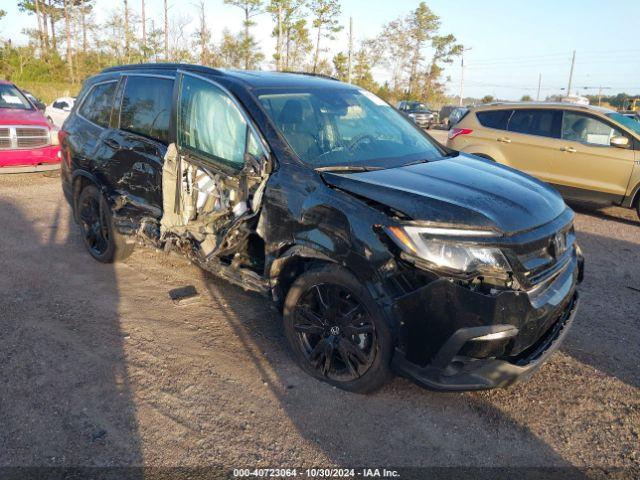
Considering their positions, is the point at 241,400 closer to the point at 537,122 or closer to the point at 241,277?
the point at 241,277

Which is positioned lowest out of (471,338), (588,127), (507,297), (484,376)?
(484,376)

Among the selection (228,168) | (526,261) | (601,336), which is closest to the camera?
(526,261)

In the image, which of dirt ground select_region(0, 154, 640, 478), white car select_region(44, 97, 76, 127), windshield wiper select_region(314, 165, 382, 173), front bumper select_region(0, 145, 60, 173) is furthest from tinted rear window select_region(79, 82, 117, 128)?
white car select_region(44, 97, 76, 127)

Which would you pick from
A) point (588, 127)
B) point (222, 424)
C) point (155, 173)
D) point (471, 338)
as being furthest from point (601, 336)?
point (588, 127)

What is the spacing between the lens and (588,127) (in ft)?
26.4

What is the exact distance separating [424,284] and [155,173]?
2.69 meters

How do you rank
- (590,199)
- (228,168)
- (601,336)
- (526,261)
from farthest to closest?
(590,199) < (601,336) < (228,168) < (526,261)

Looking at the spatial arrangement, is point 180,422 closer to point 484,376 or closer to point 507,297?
point 484,376

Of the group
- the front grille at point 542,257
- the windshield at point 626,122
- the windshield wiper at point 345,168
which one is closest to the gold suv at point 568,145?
the windshield at point 626,122

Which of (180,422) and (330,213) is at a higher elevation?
(330,213)

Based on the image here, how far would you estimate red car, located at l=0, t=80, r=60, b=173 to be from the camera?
9516 mm

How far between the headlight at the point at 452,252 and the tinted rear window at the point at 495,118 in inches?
265

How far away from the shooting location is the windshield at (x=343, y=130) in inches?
138

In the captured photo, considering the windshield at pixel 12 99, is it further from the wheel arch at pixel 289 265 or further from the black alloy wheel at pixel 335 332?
the black alloy wheel at pixel 335 332
